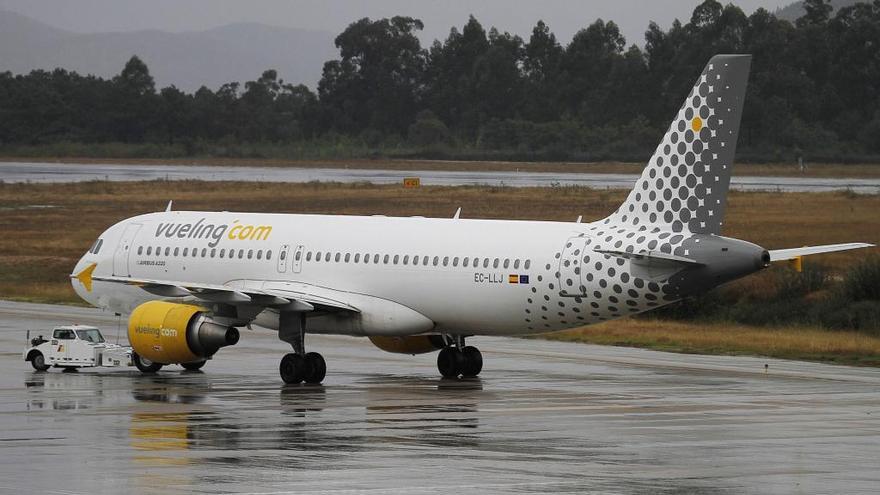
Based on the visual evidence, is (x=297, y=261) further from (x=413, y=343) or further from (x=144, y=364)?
(x=144, y=364)

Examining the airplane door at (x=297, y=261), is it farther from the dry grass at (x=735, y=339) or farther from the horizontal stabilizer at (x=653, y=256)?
the dry grass at (x=735, y=339)

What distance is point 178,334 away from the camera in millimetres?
37281

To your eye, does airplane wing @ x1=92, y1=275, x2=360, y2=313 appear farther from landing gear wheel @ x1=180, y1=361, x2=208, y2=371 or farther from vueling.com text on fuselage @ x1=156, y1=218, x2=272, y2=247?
landing gear wheel @ x1=180, y1=361, x2=208, y2=371

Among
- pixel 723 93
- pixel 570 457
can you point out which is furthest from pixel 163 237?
pixel 570 457

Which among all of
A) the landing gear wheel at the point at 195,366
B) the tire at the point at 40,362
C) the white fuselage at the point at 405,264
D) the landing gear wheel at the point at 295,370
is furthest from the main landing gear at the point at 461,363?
the tire at the point at 40,362

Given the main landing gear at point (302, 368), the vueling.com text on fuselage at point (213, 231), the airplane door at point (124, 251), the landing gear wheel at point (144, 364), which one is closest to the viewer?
the main landing gear at point (302, 368)

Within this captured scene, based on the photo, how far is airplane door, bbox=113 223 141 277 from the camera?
4259cm

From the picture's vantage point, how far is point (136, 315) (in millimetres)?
37906

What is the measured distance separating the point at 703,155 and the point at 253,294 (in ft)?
33.1

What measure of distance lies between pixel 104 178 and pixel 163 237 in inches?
3472

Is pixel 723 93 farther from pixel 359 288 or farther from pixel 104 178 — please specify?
pixel 104 178

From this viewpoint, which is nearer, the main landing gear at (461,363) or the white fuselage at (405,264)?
the white fuselage at (405,264)

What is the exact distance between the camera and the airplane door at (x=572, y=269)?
Answer: 35.4 metres

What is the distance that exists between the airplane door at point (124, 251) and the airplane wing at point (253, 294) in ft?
13.6
